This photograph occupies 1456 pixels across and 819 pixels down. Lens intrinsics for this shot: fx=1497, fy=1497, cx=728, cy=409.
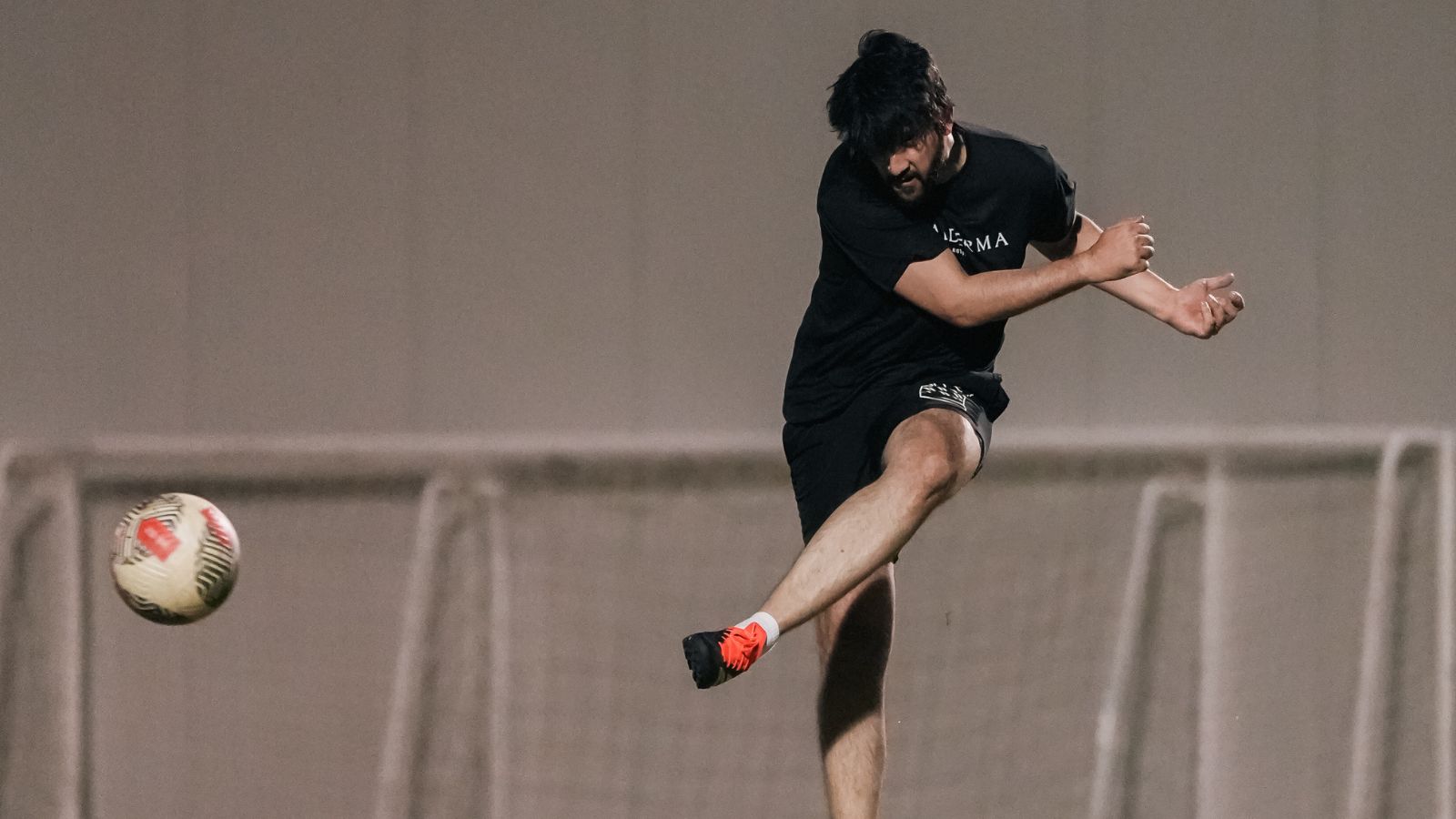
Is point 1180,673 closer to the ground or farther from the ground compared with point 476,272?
closer to the ground

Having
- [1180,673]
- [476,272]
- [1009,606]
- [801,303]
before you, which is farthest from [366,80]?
[1180,673]

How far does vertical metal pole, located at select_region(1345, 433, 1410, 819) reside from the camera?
167 inches

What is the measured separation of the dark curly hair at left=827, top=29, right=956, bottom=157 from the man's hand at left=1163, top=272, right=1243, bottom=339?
59 cm

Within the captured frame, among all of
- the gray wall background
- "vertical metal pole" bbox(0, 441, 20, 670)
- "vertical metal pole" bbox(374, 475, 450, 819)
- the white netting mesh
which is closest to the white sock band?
the white netting mesh

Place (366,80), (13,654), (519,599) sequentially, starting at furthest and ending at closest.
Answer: (366,80) → (519,599) → (13,654)

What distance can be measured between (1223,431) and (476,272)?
2.29 metres

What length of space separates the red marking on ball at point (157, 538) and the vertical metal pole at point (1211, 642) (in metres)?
2.80

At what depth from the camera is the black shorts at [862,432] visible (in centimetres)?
312

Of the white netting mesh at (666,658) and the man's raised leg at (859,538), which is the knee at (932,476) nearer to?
the man's raised leg at (859,538)

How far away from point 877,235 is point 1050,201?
460 mm

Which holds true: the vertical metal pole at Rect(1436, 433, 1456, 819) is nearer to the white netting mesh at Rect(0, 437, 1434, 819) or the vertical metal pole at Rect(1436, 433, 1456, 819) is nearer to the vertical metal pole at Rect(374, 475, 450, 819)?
the white netting mesh at Rect(0, 437, 1434, 819)

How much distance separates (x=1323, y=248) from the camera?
16.0 ft

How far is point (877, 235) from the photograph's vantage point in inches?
117

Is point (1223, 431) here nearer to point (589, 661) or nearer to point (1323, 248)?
point (1323, 248)
